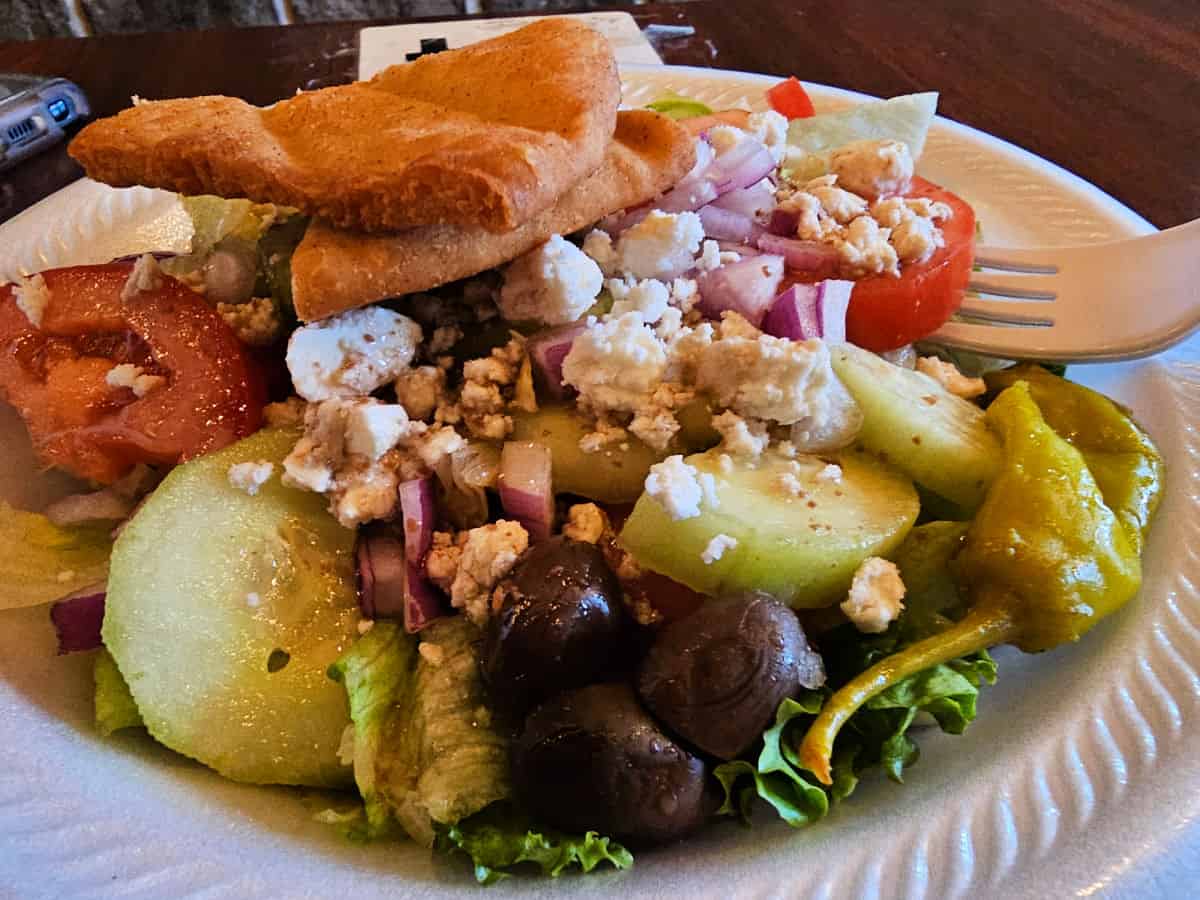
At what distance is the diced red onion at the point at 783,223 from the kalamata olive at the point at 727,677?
3.37 feet

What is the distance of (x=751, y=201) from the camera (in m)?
2.06

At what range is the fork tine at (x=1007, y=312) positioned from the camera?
2016mm

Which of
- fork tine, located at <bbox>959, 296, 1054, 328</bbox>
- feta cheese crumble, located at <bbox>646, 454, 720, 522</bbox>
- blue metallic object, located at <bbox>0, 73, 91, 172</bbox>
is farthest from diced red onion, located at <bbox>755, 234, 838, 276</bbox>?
blue metallic object, located at <bbox>0, 73, 91, 172</bbox>

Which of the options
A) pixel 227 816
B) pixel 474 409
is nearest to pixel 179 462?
pixel 474 409

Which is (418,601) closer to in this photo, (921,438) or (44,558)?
(44,558)

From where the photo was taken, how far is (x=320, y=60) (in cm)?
391

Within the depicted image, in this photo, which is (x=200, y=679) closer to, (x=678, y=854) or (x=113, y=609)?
(x=113, y=609)

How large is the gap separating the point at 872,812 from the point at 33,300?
6.14 ft

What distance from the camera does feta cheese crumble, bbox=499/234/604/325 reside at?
162 centimetres

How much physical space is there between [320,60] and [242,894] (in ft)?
11.9

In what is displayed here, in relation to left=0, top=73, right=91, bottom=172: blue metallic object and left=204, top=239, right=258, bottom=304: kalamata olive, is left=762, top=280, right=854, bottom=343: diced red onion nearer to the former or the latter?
left=204, top=239, right=258, bottom=304: kalamata olive

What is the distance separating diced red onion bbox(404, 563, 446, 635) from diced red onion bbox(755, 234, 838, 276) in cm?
101

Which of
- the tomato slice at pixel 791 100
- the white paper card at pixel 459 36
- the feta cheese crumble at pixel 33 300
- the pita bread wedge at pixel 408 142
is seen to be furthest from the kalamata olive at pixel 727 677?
the white paper card at pixel 459 36

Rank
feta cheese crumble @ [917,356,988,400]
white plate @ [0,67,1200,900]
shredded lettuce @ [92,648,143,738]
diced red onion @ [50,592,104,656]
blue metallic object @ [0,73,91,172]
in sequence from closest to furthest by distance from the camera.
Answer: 1. white plate @ [0,67,1200,900]
2. shredded lettuce @ [92,648,143,738]
3. diced red onion @ [50,592,104,656]
4. feta cheese crumble @ [917,356,988,400]
5. blue metallic object @ [0,73,91,172]
